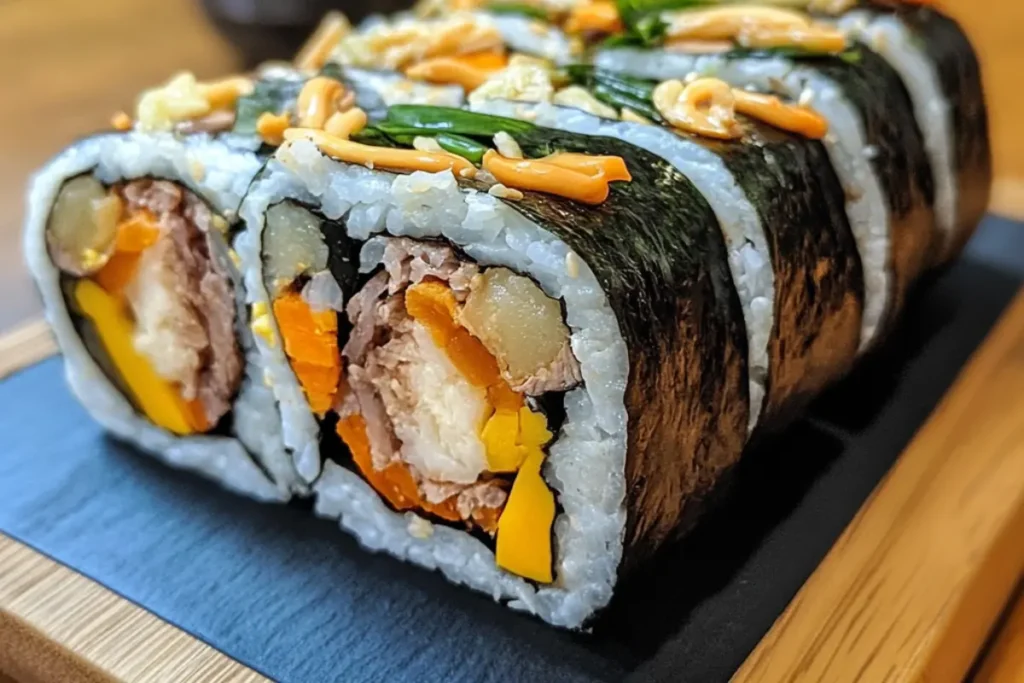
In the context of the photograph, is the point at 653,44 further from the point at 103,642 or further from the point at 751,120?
the point at 103,642

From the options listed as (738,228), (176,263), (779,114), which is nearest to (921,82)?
(779,114)

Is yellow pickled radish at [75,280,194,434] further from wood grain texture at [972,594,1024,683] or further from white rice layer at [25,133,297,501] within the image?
wood grain texture at [972,594,1024,683]

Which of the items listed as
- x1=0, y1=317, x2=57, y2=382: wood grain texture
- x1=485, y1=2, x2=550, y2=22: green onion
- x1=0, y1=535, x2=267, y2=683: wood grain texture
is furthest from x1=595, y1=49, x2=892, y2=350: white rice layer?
x1=0, y1=317, x2=57, y2=382: wood grain texture

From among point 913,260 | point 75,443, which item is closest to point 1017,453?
point 913,260

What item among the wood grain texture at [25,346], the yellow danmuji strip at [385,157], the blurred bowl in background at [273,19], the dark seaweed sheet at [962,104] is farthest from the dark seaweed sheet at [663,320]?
the blurred bowl in background at [273,19]

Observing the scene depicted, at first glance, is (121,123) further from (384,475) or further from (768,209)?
(768,209)

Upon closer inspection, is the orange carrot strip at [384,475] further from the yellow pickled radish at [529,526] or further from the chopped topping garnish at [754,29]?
the chopped topping garnish at [754,29]
